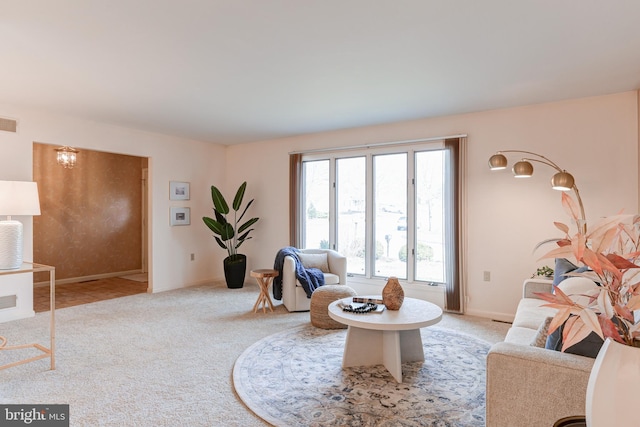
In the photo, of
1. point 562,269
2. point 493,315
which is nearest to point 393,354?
point 562,269

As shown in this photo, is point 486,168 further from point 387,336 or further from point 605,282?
point 605,282

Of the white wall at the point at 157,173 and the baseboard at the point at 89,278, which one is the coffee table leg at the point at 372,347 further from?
the baseboard at the point at 89,278

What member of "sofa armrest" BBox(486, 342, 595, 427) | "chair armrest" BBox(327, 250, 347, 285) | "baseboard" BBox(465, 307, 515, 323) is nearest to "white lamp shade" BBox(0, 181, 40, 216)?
"chair armrest" BBox(327, 250, 347, 285)

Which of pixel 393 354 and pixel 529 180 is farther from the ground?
pixel 529 180

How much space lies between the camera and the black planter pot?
5.97m

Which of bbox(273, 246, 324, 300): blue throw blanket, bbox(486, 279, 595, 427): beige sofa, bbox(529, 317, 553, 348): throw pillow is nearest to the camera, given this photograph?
bbox(486, 279, 595, 427): beige sofa

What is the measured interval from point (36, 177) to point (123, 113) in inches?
107

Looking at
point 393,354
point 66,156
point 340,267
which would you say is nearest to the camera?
point 393,354

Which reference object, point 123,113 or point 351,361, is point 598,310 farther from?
point 123,113

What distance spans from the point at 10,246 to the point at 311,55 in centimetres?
272

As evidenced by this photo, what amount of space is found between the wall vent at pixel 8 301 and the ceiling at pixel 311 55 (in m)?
2.22

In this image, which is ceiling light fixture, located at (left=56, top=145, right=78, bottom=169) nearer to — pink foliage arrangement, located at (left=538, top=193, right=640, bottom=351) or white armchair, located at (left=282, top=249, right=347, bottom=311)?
white armchair, located at (left=282, top=249, right=347, bottom=311)

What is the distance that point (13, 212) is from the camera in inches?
126

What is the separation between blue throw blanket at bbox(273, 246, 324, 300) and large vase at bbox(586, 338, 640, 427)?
3690 mm
